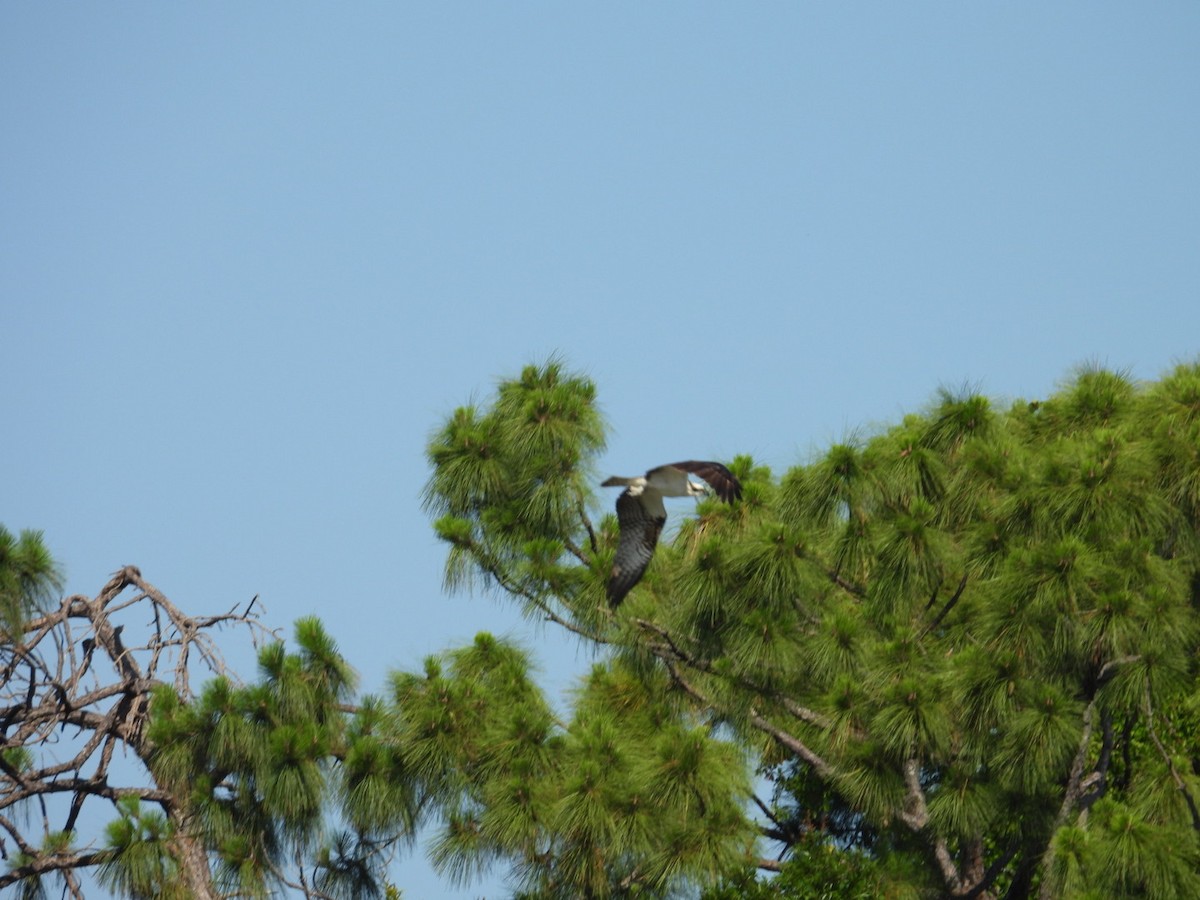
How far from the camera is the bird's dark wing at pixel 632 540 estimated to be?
8.02 meters

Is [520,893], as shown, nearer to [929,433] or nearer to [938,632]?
[938,632]

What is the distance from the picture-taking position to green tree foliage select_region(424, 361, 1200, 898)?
669cm

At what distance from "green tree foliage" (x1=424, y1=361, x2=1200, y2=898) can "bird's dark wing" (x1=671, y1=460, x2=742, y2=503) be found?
33 centimetres

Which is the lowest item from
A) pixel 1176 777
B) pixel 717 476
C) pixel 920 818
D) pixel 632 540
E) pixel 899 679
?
pixel 1176 777

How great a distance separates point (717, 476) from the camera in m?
7.13

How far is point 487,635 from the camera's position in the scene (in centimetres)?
822

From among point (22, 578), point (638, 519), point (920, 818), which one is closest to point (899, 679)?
point (920, 818)

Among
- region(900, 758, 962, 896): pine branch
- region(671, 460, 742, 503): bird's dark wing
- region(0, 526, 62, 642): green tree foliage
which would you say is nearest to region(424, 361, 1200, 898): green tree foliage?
region(900, 758, 962, 896): pine branch

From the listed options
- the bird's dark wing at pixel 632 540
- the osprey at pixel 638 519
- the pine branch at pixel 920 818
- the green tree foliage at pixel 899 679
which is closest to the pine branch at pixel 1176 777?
the green tree foliage at pixel 899 679

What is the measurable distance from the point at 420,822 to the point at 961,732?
247cm

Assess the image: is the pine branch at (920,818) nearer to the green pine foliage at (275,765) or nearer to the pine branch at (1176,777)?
the pine branch at (1176,777)

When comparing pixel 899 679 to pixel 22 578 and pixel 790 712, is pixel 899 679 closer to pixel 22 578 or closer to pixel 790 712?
pixel 790 712

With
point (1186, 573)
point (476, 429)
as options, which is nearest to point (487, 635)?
point (476, 429)

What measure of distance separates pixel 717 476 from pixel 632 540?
3.48 feet
